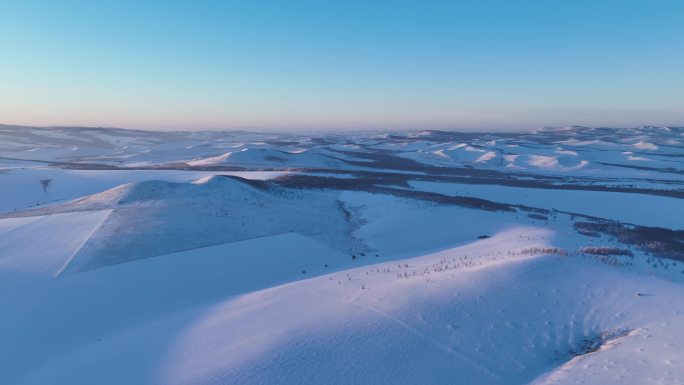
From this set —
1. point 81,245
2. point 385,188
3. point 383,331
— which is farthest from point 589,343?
point 385,188

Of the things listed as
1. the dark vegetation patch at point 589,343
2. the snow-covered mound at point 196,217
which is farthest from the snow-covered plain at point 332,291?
the snow-covered mound at point 196,217

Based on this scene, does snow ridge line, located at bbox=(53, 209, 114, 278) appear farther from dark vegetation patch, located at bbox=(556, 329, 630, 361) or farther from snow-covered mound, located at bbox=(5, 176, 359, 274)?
dark vegetation patch, located at bbox=(556, 329, 630, 361)

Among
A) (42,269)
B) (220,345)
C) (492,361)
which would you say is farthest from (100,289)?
(492,361)

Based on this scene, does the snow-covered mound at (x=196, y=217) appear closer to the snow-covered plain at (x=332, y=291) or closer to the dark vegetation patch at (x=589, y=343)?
the snow-covered plain at (x=332, y=291)

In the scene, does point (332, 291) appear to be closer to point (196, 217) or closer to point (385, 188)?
point (196, 217)

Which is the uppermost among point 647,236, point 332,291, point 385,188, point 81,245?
point 332,291

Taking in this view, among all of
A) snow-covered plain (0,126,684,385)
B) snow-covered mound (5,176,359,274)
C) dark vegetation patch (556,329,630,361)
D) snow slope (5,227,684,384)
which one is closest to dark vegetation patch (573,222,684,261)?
snow-covered plain (0,126,684,385)
